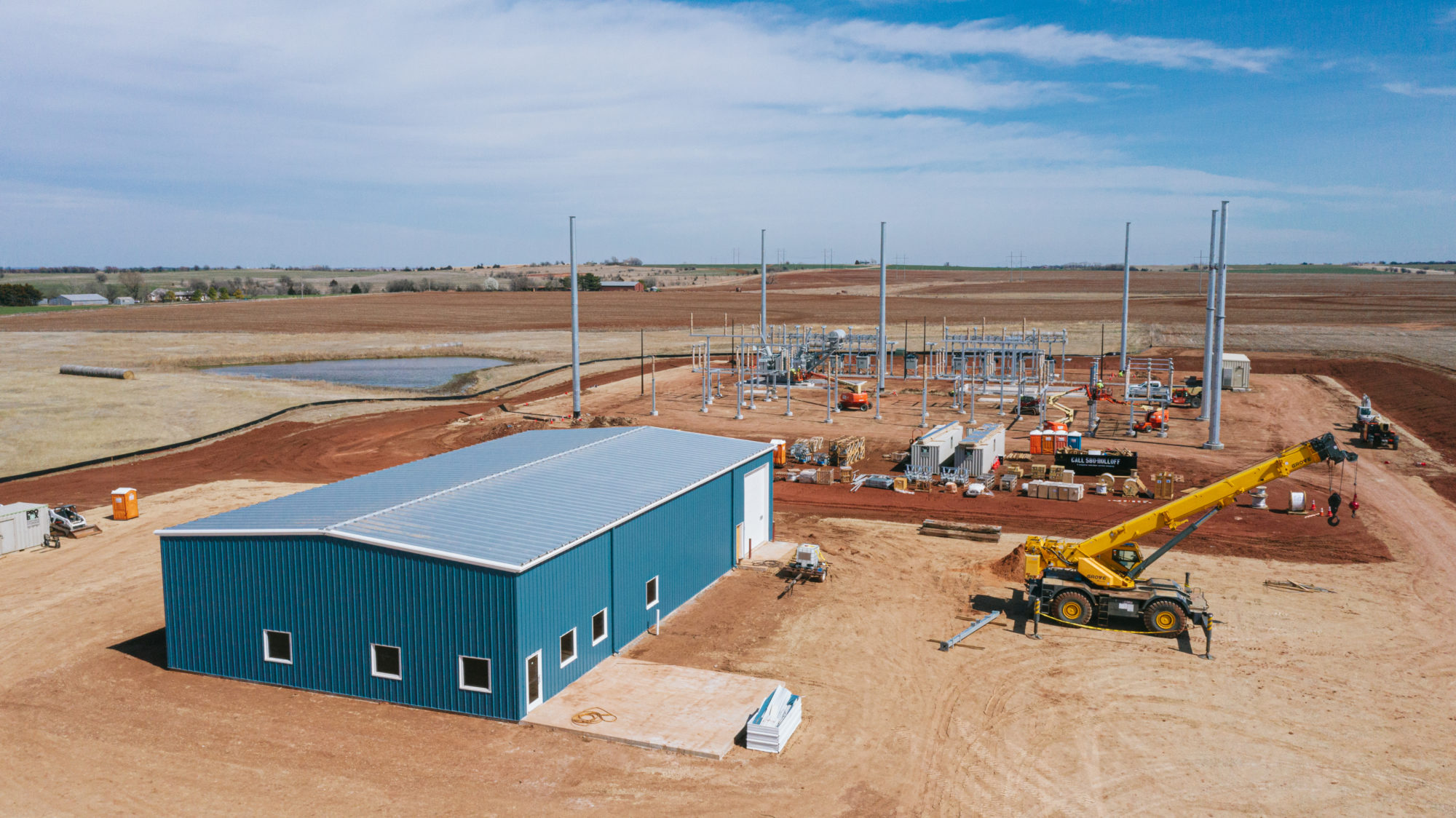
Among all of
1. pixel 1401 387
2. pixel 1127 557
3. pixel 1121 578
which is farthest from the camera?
pixel 1401 387

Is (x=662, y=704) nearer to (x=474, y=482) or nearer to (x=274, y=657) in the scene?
(x=274, y=657)

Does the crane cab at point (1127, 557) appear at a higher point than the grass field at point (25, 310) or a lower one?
lower

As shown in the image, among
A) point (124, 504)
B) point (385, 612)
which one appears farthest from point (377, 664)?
point (124, 504)

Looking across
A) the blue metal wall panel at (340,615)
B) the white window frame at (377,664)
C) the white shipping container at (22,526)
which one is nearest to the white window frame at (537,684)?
the blue metal wall panel at (340,615)

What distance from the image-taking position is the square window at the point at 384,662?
21125 mm

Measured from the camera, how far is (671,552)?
87.9 feet

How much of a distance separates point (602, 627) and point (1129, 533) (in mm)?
13939

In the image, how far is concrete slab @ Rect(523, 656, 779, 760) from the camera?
1931 centimetres

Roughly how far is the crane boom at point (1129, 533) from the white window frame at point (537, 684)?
530 inches

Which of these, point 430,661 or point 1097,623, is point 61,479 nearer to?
point 430,661

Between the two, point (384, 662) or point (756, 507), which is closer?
point (384, 662)

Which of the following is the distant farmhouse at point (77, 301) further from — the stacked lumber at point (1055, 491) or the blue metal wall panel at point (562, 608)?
the blue metal wall panel at point (562, 608)

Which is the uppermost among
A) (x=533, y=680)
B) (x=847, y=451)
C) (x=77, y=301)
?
(x=77, y=301)

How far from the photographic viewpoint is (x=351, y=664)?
840 inches
